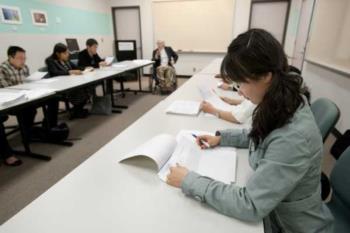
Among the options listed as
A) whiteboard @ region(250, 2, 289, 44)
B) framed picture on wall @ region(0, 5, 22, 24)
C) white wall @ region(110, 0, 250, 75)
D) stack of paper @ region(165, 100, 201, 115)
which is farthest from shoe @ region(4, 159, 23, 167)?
whiteboard @ region(250, 2, 289, 44)

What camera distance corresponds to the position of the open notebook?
88 cm

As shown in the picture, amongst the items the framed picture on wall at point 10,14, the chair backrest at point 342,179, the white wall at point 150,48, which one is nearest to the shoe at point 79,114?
the framed picture on wall at point 10,14

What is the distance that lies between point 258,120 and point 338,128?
277 centimetres

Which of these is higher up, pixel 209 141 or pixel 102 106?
pixel 209 141

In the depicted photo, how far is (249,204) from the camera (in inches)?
24.9

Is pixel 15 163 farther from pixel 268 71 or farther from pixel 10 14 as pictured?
pixel 10 14

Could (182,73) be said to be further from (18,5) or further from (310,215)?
(310,215)

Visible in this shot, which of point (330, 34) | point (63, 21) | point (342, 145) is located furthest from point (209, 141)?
point (63, 21)

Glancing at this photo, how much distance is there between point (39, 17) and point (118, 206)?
16.7 ft

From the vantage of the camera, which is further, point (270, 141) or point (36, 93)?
point (36, 93)

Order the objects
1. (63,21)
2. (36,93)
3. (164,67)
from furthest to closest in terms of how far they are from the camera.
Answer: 1. (63,21)
2. (164,67)
3. (36,93)

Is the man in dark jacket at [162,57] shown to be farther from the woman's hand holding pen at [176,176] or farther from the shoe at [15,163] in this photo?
the woman's hand holding pen at [176,176]

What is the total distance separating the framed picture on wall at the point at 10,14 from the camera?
3762 millimetres

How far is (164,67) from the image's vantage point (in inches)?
193
